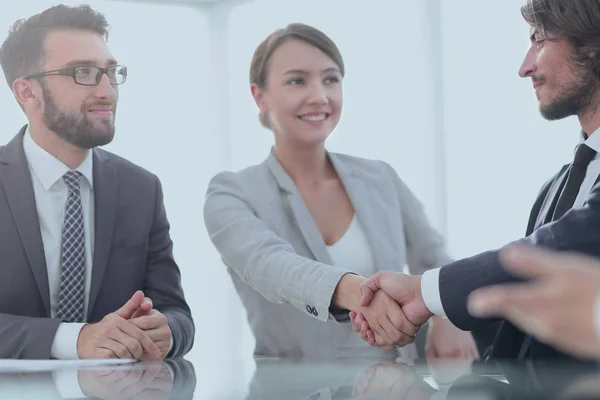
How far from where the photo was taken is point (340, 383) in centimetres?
97

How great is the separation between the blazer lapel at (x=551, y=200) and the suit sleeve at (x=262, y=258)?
1.59 ft

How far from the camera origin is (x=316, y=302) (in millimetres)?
2029

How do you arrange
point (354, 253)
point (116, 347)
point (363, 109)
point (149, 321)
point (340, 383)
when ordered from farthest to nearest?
1. point (363, 109)
2. point (354, 253)
3. point (149, 321)
4. point (116, 347)
5. point (340, 383)

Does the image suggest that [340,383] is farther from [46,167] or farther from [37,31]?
[37,31]

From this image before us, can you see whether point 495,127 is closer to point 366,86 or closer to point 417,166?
point 417,166

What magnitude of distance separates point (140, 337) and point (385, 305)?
0.55m

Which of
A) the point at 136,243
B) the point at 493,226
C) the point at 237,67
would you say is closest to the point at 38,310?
the point at 136,243

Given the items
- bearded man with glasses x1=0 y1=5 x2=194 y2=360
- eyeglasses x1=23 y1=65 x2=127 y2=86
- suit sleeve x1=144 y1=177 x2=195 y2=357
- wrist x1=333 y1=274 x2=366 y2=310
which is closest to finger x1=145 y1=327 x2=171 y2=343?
bearded man with glasses x1=0 y1=5 x2=194 y2=360

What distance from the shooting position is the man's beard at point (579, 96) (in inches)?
73.2

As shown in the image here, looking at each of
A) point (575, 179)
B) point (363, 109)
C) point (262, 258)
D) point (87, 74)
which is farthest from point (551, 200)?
point (363, 109)

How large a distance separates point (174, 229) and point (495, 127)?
2536 millimetres

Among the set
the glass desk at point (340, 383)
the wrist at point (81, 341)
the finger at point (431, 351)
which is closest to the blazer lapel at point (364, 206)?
the finger at point (431, 351)

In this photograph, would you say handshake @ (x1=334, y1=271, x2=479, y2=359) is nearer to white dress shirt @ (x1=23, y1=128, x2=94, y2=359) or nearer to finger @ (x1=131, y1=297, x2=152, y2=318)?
finger @ (x1=131, y1=297, x2=152, y2=318)

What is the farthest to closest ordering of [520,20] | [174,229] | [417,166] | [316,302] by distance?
[174,229] < [417,166] < [520,20] < [316,302]
